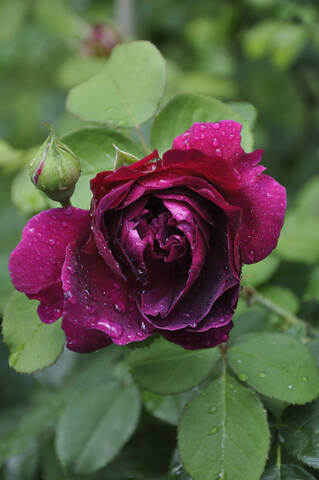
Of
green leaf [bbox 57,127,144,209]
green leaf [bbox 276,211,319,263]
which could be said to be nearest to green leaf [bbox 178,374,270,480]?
green leaf [bbox 57,127,144,209]

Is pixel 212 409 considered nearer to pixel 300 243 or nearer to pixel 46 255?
pixel 46 255

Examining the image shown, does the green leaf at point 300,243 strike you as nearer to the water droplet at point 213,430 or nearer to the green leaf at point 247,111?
the green leaf at point 247,111

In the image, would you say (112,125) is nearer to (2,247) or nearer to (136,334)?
(136,334)

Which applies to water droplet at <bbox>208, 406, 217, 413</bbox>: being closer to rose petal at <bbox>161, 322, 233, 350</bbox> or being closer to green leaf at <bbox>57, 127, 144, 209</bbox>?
rose petal at <bbox>161, 322, 233, 350</bbox>

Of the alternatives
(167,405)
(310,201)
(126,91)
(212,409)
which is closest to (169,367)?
(212,409)

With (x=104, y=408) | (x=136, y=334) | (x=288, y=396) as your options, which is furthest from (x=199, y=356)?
(x=104, y=408)

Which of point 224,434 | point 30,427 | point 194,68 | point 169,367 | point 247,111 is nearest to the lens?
point 224,434

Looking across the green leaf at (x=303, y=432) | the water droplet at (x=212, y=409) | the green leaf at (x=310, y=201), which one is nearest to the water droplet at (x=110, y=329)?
the water droplet at (x=212, y=409)
